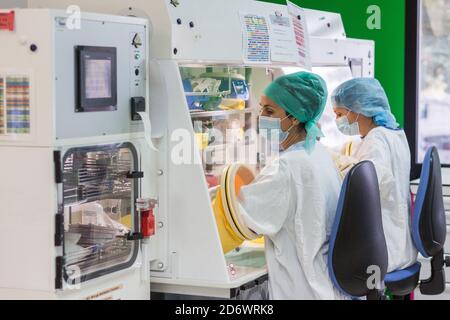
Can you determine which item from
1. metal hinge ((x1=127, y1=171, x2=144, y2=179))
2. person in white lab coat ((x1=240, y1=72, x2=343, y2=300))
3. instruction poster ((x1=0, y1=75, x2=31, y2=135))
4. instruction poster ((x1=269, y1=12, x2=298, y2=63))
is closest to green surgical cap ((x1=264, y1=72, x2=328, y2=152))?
person in white lab coat ((x1=240, y1=72, x2=343, y2=300))

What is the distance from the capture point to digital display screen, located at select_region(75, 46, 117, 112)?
2467 millimetres

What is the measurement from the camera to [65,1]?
113 inches

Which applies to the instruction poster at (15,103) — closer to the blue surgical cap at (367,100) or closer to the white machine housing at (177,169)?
the white machine housing at (177,169)

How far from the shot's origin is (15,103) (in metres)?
2.39

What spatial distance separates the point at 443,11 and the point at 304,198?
3.04m

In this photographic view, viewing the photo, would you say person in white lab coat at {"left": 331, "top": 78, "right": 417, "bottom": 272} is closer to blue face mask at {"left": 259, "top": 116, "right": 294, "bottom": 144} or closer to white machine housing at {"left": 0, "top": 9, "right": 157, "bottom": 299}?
blue face mask at {"left": 259, "top": 116, "right": 294, "bottom": 144}

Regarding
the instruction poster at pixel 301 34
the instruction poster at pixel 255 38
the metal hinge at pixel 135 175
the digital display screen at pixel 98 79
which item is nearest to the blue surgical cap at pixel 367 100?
the instruction poster at pixel 301 34

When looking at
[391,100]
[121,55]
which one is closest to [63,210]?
[121,55]

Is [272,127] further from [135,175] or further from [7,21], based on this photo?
[7,21]

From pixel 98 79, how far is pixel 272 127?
720 mm

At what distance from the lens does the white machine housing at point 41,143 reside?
7.72 feet

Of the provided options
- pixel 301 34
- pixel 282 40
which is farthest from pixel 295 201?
pixel 301 34

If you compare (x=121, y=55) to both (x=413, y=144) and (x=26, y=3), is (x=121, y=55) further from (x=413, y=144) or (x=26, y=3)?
(x=413, y=144)

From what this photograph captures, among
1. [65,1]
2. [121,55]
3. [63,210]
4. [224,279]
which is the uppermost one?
[65,1]
